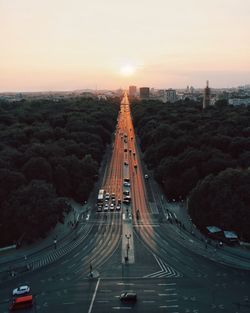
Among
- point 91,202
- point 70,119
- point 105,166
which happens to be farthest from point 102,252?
point 70,119

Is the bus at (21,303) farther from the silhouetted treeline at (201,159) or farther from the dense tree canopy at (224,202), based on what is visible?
the silhouetted treeline at (201,159)

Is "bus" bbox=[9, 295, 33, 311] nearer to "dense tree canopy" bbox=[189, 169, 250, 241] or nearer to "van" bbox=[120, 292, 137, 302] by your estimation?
"van" bbox=[120, 292, 137, 302]

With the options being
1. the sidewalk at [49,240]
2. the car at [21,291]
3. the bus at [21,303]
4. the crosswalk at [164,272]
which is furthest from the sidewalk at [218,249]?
the bus at [21,303]

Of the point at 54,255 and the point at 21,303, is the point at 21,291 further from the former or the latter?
the point at 54,255

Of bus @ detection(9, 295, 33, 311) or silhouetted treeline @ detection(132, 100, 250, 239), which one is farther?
silhouetted treeline @ detection(132, 100, 250, 239)

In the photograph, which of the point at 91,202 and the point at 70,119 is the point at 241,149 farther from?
the point at 70,119

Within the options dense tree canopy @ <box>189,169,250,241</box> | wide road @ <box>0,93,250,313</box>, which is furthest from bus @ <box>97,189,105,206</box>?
dense tree canopy @ <box>189,169,250,241</box>
